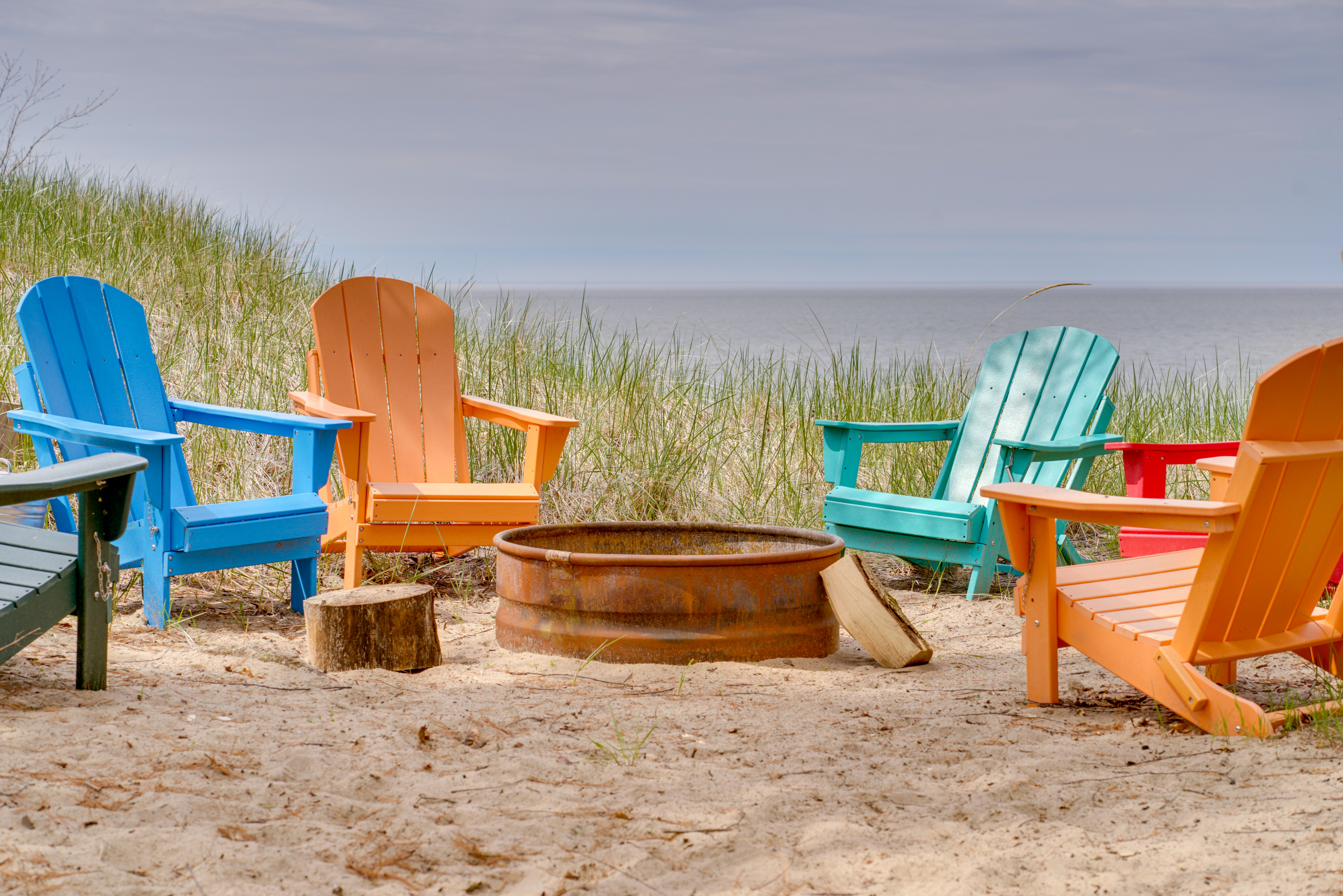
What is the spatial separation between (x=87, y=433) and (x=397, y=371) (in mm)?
1308

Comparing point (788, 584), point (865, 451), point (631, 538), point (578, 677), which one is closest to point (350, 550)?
point (631, 538)

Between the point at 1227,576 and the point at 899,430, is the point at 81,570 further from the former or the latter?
the point at 899,430

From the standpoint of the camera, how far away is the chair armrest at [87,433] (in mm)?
2713

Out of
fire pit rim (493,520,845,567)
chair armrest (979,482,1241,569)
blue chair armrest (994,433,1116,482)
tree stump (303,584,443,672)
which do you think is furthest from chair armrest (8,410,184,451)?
blue chair armrest (994,433,1116,482)

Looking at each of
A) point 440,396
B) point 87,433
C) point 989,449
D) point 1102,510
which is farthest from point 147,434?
point 989,449

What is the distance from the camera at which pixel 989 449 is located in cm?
409

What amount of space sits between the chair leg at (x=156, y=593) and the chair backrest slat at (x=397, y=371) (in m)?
0.98

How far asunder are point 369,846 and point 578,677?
110 centimetres

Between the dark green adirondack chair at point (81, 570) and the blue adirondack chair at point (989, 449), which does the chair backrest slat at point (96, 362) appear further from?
the blue adirondack chair at point (989, 449)

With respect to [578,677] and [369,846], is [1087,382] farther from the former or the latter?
[369,846]

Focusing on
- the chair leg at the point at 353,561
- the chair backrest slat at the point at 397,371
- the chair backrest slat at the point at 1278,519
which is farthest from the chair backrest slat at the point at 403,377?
the chair backrest slat at the point at 1278,519

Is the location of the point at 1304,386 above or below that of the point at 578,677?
above

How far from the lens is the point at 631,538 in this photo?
3219 millimetres

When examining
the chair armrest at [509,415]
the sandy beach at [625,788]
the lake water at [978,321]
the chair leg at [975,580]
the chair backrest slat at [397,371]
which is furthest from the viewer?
the lake water at [978,321]
